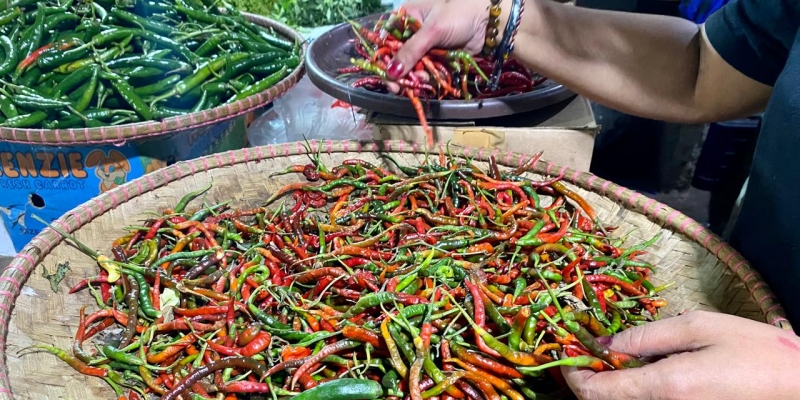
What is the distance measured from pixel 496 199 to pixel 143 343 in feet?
5.34

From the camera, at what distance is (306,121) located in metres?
4.23

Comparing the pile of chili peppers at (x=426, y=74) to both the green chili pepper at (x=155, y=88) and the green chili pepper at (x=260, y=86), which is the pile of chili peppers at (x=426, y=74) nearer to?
the green chili pepper at (x=260, y=86)

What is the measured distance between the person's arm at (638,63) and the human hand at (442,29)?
0.76 feet

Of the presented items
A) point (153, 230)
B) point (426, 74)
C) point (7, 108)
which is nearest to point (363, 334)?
point (153, 230)

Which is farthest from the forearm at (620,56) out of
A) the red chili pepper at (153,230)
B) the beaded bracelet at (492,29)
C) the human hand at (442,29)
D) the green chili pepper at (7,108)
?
the green chili pepper at (7,108)

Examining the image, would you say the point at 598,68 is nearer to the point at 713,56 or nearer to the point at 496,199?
the point at 713,56

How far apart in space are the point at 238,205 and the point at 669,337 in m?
2.08

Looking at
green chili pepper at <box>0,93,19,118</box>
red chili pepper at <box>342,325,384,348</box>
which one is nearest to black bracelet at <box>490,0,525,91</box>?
red chili pepper at <box>342,325,384,348</box>

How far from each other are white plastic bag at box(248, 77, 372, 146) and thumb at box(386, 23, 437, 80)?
4.99 ft

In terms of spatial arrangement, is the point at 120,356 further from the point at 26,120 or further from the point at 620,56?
the point at 620,56

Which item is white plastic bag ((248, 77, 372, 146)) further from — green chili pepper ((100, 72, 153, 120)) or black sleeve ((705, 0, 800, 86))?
black sleeve ((705, 0, 800, 86))

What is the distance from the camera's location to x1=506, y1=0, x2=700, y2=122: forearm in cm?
246

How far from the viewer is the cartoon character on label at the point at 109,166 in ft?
9.70

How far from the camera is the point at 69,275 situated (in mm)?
2199
